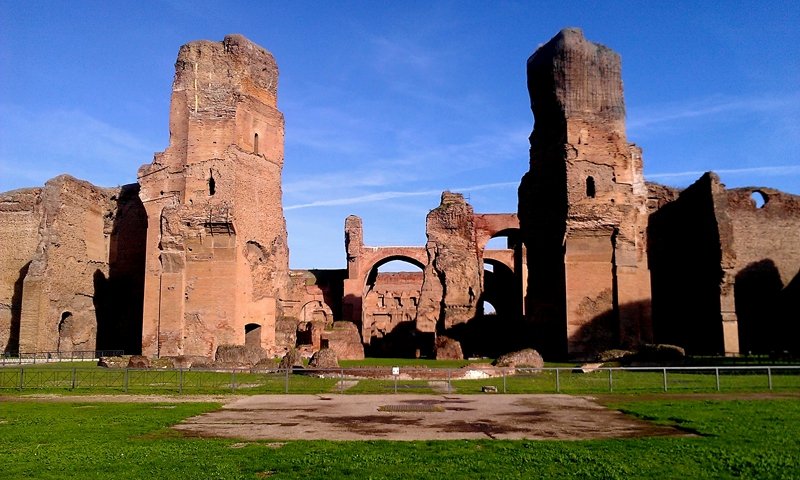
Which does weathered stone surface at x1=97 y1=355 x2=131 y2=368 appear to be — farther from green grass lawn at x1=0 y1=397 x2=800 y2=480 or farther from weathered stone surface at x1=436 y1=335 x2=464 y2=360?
green grass lawn at x1=0 y1=397 x2=800 y2=480

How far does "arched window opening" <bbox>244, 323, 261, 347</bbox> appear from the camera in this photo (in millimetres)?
28219

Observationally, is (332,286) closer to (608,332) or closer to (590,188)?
(590,188)

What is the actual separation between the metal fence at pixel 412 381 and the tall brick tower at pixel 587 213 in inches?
241

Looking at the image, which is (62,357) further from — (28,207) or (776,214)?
(776,214)

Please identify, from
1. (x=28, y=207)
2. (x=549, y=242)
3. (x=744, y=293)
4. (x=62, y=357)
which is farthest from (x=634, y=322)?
(x=28, y=207)

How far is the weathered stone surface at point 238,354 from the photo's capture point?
23422 millimetres

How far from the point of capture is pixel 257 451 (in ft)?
24.6

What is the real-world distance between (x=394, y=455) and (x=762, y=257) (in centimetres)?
3191

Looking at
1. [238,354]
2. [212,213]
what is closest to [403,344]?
[212,213]

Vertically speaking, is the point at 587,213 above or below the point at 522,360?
above

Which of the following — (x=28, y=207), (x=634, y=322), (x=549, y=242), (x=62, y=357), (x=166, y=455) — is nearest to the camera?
(x=166, y=455)

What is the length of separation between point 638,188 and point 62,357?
23.4 meters

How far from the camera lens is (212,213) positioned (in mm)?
26641

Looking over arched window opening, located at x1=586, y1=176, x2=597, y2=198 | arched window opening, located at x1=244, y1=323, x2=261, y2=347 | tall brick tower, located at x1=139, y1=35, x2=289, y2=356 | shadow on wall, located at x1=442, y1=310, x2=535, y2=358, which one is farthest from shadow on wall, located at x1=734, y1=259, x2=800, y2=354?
tall brick tower, located at x1=139, y1=35, x2=289, y2=356
